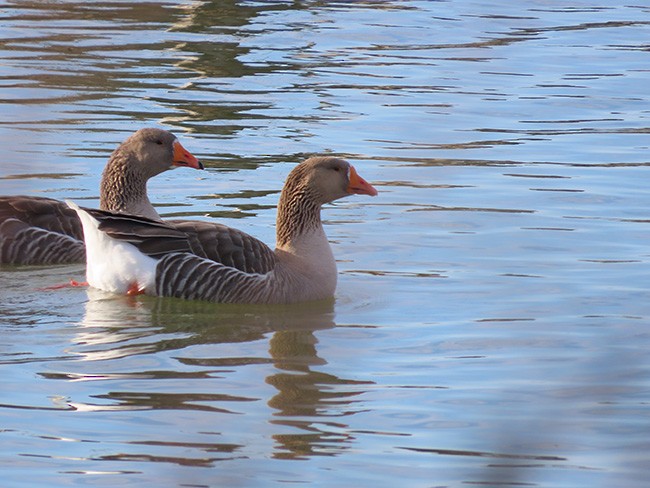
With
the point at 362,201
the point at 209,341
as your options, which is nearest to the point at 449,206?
the point at 362,201

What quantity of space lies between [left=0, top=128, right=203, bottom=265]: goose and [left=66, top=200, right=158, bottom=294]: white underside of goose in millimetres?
1203

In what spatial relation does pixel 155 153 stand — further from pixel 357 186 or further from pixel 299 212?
pixel 357 186

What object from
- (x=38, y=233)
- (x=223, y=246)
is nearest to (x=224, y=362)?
(x=223, y=246)

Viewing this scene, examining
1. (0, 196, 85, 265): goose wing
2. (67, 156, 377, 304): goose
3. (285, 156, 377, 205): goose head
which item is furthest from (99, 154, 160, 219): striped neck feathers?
(285, 156, 377, 205): goose head

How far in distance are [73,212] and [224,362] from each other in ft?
11.5

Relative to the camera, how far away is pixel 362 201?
46.6 feet

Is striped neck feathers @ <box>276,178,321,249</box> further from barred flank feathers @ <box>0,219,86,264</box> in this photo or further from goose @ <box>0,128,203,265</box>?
barred flank feathers @ <box>0,219,86,264</box>

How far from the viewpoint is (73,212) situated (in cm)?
1194

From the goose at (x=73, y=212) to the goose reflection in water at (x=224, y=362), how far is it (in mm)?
1185

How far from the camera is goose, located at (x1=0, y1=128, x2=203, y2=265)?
11.7 m

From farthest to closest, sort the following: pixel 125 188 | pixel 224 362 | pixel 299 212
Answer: pixel 125 188, pixel 299 212, pixel 224 362

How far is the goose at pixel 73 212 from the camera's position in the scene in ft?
38.3

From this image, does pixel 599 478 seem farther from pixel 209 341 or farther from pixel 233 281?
pixel 233 281

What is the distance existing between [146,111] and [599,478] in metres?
11.5
